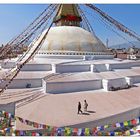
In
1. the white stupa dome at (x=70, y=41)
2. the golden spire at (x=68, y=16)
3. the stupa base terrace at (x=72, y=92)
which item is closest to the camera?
the stupa base terrace at (x=72, y=92)

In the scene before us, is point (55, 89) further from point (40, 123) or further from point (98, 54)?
point (98, 54)

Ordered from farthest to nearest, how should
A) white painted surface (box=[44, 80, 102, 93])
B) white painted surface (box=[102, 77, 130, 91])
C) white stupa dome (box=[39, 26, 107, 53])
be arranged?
white stupa dome (box=[39, 26, 107, 53]), white painted surface (box=[102, 77, 130, 91]), white painted surface (box=[44, 80, 102, 93])

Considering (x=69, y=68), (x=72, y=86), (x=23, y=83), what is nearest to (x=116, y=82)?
(x=72, y=86)

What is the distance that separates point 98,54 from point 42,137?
8227 millimetres

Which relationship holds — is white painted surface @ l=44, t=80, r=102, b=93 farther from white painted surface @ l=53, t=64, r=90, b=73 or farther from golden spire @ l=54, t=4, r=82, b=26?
golden spire @ l=54, t=4, r=82, b=26

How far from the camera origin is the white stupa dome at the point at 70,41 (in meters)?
12.5

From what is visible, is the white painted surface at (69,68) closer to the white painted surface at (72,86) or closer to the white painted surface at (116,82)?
the white painted surface at (72,86)

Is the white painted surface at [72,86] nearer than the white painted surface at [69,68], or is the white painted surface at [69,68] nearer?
the white painted surface at [72,86]

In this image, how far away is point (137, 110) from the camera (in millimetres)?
7863

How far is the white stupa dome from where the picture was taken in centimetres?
1252

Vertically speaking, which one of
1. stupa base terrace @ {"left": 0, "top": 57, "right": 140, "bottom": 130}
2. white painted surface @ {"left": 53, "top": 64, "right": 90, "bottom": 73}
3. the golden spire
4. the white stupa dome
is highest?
the golden spire

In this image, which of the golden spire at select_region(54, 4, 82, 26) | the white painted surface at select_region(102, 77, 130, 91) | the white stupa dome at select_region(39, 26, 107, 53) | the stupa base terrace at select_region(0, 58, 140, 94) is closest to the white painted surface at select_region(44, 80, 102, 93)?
the stupa base terrace at select_region(0, 58, 140, 94)

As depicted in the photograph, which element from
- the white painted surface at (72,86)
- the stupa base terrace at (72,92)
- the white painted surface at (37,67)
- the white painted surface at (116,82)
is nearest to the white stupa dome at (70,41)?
the stupa base terrace at (72,92)

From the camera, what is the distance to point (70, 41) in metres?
12.7
